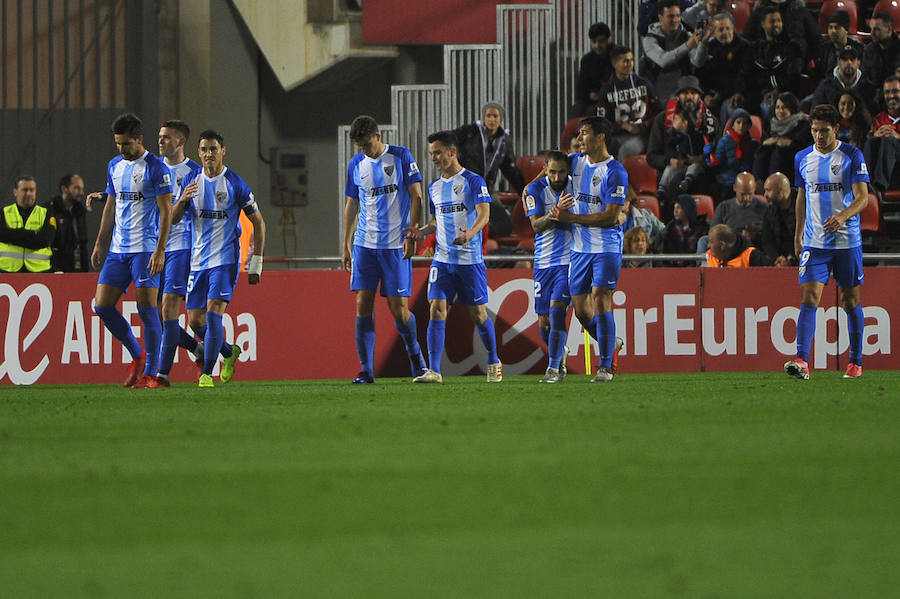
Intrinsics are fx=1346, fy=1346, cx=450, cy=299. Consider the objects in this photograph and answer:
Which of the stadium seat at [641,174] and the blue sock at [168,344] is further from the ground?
the stadium seat at [641,174]

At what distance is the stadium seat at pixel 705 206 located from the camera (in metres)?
15.3

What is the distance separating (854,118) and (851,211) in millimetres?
4921

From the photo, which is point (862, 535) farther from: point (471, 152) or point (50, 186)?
point (50, 186)

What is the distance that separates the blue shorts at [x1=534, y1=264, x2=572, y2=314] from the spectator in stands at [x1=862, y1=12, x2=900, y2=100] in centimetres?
613

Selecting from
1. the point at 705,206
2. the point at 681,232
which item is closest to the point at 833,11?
the point at 705,206

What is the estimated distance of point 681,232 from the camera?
576 inches

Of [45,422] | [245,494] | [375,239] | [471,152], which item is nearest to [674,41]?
[471,152]

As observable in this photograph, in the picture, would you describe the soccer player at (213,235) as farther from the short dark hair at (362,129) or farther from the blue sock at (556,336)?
the blue sock at (556,336)

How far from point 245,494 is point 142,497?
1.03ft

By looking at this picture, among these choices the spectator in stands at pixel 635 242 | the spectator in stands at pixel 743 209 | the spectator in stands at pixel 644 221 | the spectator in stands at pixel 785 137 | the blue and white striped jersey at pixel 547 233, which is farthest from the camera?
the spectator in stands at pixel 785 137

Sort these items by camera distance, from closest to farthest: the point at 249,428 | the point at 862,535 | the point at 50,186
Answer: the point at 862,535 → the point at 249,428 → the point at 50,186

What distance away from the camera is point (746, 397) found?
8.27m

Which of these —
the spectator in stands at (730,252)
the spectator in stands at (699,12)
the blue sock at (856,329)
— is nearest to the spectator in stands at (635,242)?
the spectator in stands at (730,252)

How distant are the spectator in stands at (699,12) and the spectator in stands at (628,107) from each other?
1397mm
